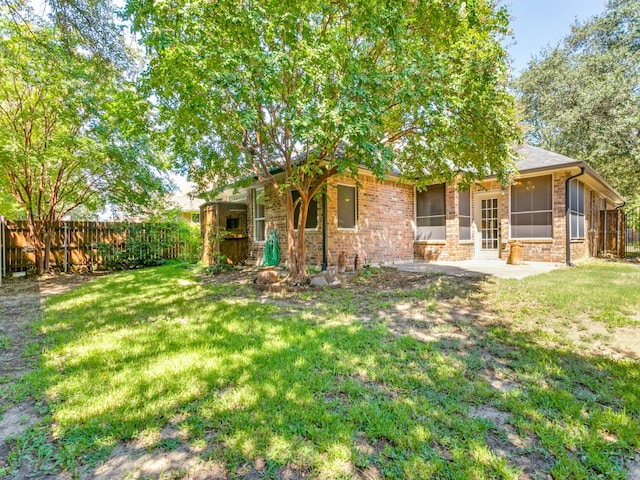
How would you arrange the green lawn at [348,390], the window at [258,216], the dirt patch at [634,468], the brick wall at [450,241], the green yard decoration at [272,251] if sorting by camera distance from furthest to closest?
1. the brick wall at [450,241]
2. the window at [258,216]
3. the green yard decoration at [272,251]
4. the green lawn at [348,390]
5. the dirt patch at [634,468]

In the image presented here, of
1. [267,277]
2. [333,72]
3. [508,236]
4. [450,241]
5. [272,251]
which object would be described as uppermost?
[333,72]

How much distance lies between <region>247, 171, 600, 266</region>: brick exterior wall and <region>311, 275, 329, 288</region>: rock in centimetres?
190

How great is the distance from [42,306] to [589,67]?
24.0 metres

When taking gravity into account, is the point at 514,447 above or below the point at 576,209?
below

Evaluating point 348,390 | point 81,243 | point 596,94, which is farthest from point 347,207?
point 596,94

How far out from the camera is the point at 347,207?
9.40 meters

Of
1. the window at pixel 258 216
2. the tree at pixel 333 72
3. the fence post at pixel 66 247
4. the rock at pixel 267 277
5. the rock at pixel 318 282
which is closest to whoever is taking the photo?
the tree at pixel 333 72

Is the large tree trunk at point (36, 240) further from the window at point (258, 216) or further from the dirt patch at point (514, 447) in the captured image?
the dirt patch at point (514, 447)

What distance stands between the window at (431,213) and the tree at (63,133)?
347 inches

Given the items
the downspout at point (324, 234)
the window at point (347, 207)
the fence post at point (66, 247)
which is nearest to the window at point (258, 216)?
the downspout at point (324, 234)

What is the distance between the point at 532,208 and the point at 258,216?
9.16 meters

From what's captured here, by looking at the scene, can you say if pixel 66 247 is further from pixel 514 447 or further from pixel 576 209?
pixel 576 209

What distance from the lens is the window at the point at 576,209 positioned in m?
→ 10.0

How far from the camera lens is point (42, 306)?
17.1ft
